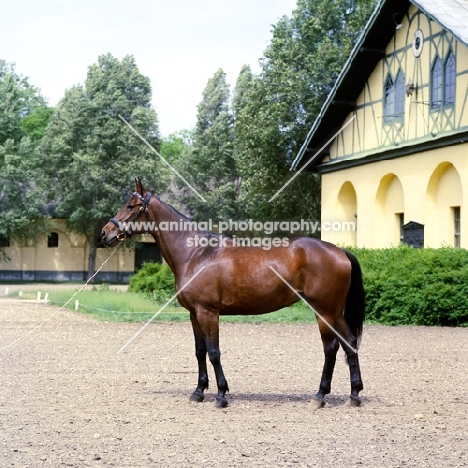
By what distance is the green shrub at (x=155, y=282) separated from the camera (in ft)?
86.1

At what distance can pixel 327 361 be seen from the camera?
9.90 metres

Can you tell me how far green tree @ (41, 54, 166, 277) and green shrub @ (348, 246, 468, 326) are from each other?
104 ft

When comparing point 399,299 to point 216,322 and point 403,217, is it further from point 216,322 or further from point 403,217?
point 216,322

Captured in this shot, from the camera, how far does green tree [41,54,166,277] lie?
52.5 m

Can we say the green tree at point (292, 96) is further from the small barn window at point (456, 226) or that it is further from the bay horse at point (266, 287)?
the bay horse at point (266, 287)

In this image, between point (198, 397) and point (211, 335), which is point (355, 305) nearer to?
point (211, 335)

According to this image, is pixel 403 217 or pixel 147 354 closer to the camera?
pixel 147 354

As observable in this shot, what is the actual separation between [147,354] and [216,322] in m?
5.03

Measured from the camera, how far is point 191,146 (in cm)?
5762

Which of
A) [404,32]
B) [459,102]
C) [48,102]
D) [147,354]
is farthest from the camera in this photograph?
[48,102]

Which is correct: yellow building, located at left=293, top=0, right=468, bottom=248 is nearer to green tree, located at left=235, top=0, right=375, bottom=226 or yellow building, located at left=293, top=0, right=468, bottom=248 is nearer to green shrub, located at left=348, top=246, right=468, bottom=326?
green shrub, located at left=348, top=246, right=468, bottom=326

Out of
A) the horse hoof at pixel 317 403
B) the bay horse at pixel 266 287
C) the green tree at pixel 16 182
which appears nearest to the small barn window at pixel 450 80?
the bay horse at pixel 266 287

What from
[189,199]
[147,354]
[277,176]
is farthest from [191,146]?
[147,354]

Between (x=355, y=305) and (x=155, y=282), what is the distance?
60.5 ft
